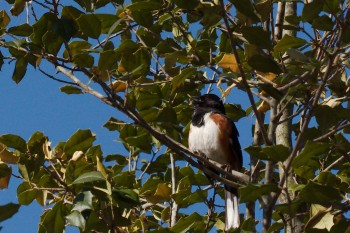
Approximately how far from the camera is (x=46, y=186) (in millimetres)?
2906

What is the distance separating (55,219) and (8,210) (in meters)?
1.11

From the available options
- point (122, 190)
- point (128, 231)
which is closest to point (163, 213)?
point (128, 231)

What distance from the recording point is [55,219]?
2.66 meters

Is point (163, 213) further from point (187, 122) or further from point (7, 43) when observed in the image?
point (7, 43)

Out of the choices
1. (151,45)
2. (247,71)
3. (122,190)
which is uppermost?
→ (151,45)

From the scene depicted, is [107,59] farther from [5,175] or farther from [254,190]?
[254,190]

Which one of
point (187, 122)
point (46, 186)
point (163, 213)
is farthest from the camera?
point (187, 122)

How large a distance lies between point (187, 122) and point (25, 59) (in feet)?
4.08

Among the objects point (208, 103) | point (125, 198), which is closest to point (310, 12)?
point (125, 198)

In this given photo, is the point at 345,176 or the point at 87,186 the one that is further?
the point at 345,176

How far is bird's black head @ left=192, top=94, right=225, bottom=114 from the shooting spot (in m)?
4.38

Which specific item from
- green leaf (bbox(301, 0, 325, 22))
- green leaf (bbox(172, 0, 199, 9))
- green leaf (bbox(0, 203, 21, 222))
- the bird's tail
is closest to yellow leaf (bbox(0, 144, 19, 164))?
green leaf (bbox(172, 0, 199, 9))

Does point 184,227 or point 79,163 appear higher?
point 79,163

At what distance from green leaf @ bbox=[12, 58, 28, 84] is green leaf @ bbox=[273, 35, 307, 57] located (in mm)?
1113
